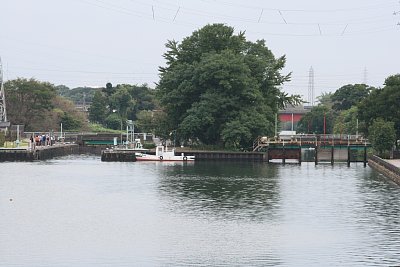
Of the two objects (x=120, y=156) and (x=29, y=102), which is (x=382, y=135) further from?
(x=29, y=102)

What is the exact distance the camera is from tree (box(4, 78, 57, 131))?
593 ft

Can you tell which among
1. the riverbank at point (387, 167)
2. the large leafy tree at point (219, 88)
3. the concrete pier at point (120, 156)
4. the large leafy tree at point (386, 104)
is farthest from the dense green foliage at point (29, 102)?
the riverbank at point (387, 167)

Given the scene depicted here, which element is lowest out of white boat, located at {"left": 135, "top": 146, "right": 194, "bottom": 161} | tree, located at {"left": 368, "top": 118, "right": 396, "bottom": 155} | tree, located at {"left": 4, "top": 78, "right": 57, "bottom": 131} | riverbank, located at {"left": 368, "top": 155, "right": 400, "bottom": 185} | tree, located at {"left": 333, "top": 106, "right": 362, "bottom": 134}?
riverbank, located at {"left": 368, "top": 155, "right": 400, "bottom": 185}

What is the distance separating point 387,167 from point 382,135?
15388mm

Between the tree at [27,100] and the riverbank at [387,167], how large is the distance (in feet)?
265

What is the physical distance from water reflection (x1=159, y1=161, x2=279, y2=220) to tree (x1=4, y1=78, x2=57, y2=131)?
75.6 metres

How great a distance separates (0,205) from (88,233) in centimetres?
1479

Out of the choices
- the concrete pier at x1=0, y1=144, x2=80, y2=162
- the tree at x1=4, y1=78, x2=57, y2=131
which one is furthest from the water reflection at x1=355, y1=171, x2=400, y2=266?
the tree at x1=4, y1=78, x2=57, y2=131

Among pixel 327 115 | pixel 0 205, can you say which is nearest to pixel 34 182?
pixel 0 205

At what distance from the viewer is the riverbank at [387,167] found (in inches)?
3410

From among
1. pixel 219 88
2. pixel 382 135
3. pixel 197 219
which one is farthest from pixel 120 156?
pixel 197 219

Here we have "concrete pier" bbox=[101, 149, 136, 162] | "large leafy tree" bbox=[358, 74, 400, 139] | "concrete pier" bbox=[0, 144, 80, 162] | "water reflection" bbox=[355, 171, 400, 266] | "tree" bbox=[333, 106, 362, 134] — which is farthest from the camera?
"tree" bbox=[333, 106, 362, 134]

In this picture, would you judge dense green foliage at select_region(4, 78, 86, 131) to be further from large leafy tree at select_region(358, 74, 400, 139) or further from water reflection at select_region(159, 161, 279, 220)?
large leafy tree at select_region(358, 74, 400, 139)

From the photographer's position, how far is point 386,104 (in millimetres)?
117000
